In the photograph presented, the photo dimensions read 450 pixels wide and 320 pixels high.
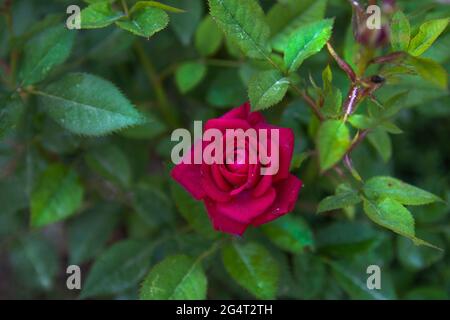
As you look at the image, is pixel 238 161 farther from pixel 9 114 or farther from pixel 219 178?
pixel 9 114

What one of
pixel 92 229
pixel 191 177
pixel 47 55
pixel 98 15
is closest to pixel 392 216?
pixel 191 177

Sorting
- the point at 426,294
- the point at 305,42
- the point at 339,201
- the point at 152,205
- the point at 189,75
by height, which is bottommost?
the point at 426,294

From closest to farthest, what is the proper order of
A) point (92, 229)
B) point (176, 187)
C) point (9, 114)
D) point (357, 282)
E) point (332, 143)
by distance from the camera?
point (332, 143) < point (9, 114) < point (176, 187) < point (357, 282) < point (92, 229)

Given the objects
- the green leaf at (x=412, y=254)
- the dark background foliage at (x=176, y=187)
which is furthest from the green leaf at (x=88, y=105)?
the green leaf at (x=412, y=254)

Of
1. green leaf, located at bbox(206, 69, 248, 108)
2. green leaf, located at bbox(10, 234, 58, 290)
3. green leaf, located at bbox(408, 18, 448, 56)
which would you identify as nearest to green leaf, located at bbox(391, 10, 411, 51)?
green leaf, located at bbox(408, 18, 448, 56)

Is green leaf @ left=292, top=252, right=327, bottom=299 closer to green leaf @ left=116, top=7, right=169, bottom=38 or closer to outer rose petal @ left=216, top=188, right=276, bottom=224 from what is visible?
outer rose petal @ left=216, top=188, right=276, bottom=224
